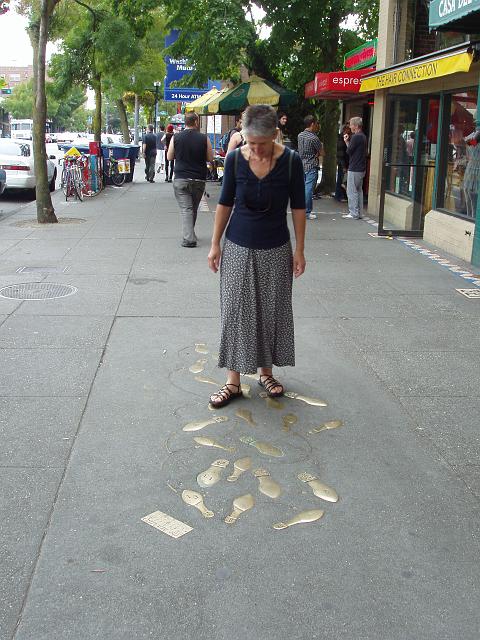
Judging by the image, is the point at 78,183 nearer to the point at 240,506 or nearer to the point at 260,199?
the point at 260,199

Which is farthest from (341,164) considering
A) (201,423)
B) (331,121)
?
(201,423)

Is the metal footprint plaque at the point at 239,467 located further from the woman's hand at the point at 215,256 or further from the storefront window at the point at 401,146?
the storefront window at the point at 401,146

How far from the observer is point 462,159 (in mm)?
11352

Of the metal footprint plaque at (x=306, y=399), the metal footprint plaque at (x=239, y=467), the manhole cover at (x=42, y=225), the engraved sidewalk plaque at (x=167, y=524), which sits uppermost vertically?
the manhole cover at (x=42, y=225)

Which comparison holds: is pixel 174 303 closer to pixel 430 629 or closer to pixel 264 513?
pixel 264 513

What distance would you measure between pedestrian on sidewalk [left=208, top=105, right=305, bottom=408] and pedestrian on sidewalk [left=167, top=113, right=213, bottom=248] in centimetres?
621

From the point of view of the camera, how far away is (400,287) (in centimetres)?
893

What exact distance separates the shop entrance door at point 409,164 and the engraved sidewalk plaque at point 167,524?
9.67 meters

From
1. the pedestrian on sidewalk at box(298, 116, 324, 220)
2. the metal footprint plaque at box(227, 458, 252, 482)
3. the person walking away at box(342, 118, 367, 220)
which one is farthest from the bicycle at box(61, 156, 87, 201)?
the metal footprint plaque at box(227, 458, 252, 482)

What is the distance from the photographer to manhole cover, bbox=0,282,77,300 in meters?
8.05

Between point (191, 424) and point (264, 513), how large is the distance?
1.17m

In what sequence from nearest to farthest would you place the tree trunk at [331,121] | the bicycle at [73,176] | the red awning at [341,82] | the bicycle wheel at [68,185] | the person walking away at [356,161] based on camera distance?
the person walking away at [356,161], the red awning at [341,82], the bicycle at [73,176], the bicycle wheel at [68,185], the tree trunk at [331,121]

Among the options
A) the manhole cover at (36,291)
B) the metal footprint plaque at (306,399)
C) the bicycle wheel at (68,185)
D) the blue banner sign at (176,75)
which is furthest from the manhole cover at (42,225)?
the metal footprint plaque at (306,399)

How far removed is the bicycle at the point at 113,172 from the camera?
23.3 m
